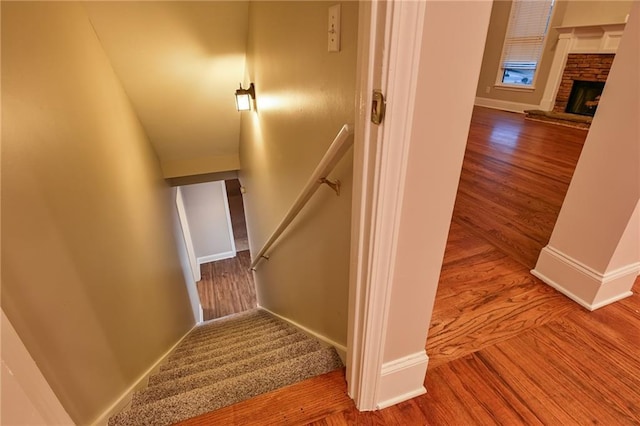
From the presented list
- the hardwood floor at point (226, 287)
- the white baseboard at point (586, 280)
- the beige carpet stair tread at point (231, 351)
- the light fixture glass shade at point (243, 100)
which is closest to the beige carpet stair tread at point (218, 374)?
the beige carpet stair tread at point (231, 351)

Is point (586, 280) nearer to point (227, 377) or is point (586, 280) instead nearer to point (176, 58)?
point (227, 377)

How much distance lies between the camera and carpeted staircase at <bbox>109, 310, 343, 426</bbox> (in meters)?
1.17

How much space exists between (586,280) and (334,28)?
166cm

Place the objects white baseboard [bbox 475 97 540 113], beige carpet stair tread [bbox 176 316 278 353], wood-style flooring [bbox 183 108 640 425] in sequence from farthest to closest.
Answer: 1. white baseboard [bbox 475 97 540 113]
2. beige carpet stair tread [bbox 176 316 278 353]
3. wood-style flooring [bbox 183 108 640 425]

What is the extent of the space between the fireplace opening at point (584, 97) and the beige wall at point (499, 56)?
535 millimetres

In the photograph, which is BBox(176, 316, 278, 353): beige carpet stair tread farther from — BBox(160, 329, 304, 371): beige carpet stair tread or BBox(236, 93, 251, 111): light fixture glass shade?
BBox(236, 93, 251, 111): light fixture glass shade

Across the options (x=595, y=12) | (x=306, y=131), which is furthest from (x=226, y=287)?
(x=595, y=12)

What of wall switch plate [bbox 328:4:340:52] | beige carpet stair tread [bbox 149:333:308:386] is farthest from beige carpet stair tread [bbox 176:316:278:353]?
wall switch plate [bbox 328:4:340:52]

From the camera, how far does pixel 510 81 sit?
6430 millimetres

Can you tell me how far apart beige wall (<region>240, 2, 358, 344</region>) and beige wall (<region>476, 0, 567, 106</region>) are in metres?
4.80

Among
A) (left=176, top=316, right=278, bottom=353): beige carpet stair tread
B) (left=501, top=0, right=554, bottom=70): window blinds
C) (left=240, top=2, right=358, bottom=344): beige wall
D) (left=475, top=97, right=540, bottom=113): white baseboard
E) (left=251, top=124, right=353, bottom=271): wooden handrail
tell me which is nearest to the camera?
(left=251, top=124, right=353, bottom=271): wooden handrail

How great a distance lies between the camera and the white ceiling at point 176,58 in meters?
1.94

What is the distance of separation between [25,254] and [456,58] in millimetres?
1304

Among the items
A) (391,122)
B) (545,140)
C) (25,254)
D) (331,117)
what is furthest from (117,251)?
(545,140)
